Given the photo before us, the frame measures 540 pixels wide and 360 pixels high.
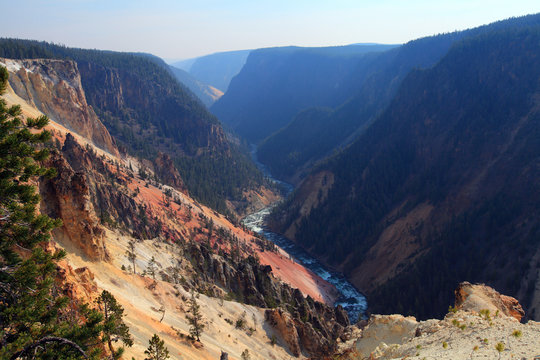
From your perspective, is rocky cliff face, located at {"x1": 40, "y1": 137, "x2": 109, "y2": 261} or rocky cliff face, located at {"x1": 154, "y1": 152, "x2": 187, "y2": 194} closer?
rocky cliff face, located at {"x1": 40, "y1": 137, "x2": 109, "y2": 261}

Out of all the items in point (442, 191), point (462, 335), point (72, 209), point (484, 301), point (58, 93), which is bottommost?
point (72, 209)

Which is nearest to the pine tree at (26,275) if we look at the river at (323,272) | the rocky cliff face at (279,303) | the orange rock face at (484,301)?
the orange rock face at (484,301)

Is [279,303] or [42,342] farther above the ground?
[42,342]

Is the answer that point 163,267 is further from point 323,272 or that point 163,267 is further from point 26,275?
point 323,272

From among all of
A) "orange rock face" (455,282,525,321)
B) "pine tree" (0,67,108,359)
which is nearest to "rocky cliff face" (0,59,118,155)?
"pine tree" (0,67,108,359)

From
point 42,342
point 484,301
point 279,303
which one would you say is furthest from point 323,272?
point 42,342

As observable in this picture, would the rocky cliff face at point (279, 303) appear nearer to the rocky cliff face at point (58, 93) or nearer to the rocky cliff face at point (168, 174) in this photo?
the rocky cliff face at point (168, 174)

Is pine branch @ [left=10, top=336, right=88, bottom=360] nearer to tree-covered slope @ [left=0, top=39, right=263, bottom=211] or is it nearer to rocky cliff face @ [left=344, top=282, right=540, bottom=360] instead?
rocky cliff face @ [left=344, top=282, right=540, bottom=360]
